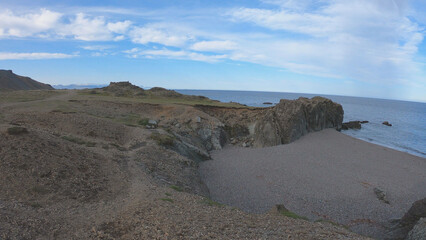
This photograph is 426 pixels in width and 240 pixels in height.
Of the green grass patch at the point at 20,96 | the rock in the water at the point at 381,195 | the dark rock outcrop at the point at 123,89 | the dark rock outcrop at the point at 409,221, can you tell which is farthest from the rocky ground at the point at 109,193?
the dark rock outcrop at the point at 123,89

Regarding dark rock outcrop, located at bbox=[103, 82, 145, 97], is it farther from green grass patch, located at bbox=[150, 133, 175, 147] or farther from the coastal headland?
green grass patch, located at bbox=[150, 133, 175, 147]

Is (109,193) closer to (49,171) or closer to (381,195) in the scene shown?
(49,171)

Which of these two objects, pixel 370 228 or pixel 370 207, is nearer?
pixel 370 228

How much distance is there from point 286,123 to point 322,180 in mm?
14910

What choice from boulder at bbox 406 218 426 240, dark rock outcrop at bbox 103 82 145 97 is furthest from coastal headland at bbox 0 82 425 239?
dark rock outcrop at bbox 103 82 145 97

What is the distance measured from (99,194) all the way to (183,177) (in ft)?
23.4

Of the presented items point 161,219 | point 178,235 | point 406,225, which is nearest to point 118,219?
point 161,219

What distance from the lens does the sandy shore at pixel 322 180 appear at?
17.9 m

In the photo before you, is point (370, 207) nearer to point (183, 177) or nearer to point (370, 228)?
point (370, 228)

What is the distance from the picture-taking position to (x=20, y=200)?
10.7 m

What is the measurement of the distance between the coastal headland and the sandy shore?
115mm

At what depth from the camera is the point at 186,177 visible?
19.4 m

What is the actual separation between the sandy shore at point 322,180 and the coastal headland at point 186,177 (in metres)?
0.12

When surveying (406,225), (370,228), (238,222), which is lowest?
(370,228)
